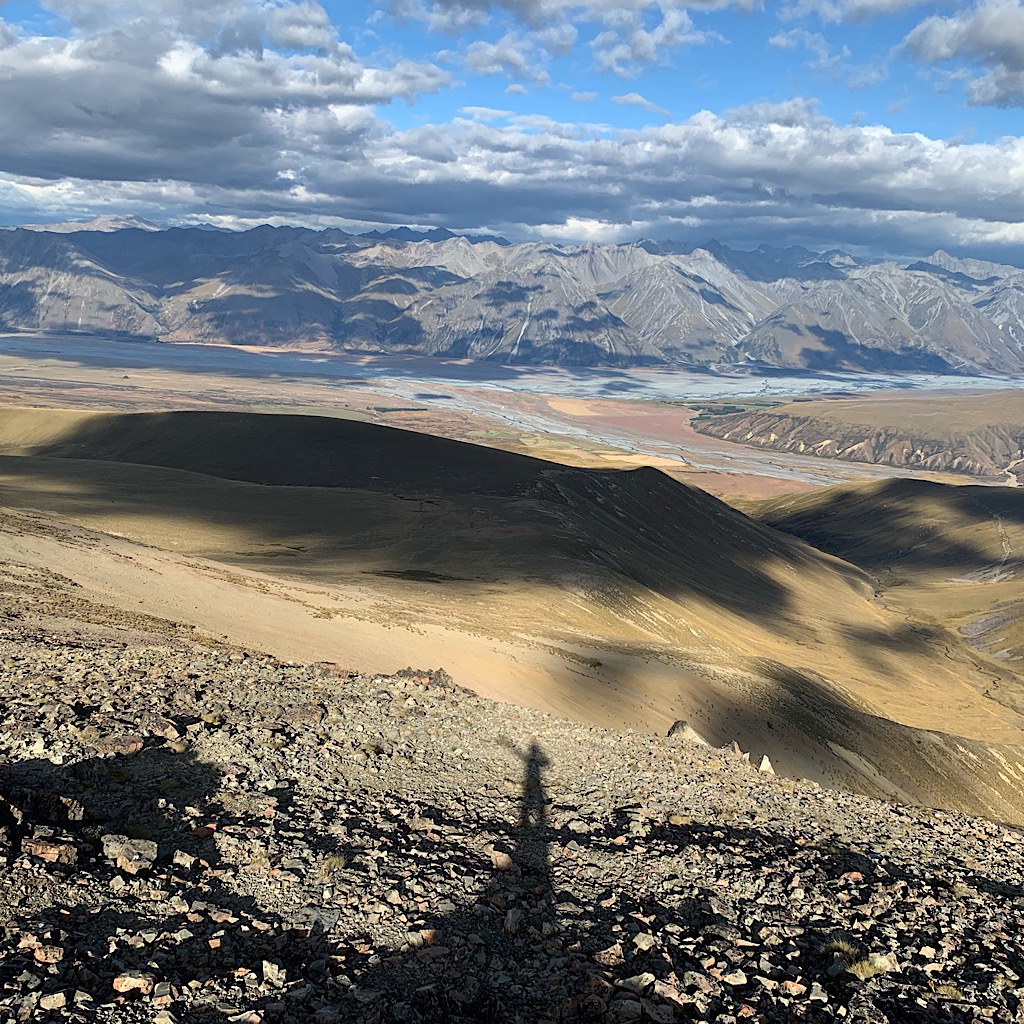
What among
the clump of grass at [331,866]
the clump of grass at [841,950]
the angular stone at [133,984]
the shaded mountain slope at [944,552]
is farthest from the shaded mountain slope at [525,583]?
the angular stone at [133,984]

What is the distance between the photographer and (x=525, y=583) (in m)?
58.6

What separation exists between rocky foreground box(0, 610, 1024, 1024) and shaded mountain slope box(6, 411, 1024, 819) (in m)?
12.1

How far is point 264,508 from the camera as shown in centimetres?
7712

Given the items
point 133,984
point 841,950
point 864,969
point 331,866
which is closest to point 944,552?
point 841,950

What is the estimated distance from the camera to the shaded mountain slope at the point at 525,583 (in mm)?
37781

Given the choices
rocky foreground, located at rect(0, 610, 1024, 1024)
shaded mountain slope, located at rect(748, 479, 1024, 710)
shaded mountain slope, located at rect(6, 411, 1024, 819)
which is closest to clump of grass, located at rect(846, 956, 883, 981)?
rocky foreground, located at rect(0, 610, 1024, 1024)

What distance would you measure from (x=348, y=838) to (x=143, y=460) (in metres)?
112

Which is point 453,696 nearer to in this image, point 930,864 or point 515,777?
point 515,777

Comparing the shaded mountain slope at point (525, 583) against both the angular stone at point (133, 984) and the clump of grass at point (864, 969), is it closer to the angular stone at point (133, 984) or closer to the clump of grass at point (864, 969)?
the angular stone at point (133, 984)

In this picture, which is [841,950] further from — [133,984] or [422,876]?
[133,984]

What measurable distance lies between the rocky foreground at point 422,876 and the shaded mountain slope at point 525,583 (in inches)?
475

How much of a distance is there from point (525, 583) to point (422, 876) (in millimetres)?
45677

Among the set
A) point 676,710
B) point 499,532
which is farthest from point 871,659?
point 676,710

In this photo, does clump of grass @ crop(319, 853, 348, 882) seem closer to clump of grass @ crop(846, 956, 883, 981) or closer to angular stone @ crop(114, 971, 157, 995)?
angular stone @ crop(114, 971, 157, 995)
